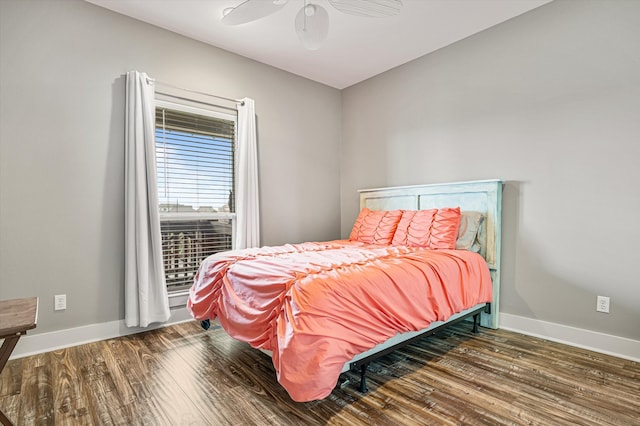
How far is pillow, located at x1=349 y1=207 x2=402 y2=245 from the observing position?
336cm

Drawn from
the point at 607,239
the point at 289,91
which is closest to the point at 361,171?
the point at 289,91

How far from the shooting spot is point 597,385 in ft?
6.46

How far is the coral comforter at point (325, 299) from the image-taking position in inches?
63.1

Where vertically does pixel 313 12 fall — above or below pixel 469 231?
above

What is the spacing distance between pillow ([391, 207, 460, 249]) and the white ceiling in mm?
1719

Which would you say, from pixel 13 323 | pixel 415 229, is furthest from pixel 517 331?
pixel 13 323

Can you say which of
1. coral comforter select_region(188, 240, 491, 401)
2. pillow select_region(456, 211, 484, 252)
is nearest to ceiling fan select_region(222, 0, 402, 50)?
coral comforter select_region(188, 240, 491, 401)

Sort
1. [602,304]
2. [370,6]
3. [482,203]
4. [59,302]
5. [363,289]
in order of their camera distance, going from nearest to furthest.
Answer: [363,289], [370,6], [602,304], [59,302], [482,203]

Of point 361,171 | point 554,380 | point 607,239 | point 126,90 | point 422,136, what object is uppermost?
point 126,90

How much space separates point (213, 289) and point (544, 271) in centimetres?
272

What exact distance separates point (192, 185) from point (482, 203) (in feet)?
9.27

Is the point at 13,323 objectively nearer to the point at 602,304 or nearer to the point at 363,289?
the point at 363,289

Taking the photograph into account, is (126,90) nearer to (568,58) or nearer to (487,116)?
(487,116)

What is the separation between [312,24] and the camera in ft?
6.95
